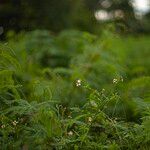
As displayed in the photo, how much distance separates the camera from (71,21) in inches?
392

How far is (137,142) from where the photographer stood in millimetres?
2896

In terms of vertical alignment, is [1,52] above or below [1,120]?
above

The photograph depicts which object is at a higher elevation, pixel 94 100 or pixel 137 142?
pixel 94 100

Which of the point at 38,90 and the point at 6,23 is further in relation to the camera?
the point at 6,23

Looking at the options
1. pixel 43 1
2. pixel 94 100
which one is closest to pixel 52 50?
pixel 43 1

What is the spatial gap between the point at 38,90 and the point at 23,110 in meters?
0.47

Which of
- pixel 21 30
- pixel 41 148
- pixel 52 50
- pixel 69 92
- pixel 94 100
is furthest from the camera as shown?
pixel 21 30

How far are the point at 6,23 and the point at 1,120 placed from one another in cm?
626

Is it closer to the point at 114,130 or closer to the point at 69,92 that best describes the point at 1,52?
the point at 114,130

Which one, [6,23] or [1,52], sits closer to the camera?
[1,52]

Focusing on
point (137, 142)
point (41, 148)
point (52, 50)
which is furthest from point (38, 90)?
point (52, 50)

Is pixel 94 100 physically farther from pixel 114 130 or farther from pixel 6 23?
pixel 6 23

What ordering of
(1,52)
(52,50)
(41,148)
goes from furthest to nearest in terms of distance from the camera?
(52,50) < (1,52) < (41,148)

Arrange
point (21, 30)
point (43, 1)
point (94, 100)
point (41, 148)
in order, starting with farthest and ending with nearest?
point (43, 1) < point (21, 30) < point (94, 100) < point (41, 148)
